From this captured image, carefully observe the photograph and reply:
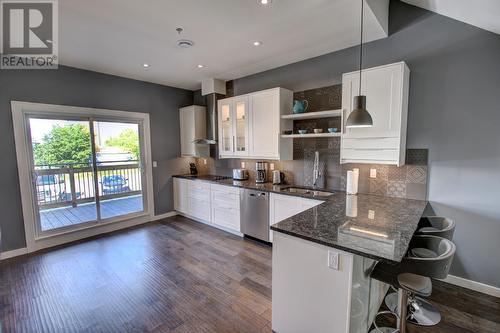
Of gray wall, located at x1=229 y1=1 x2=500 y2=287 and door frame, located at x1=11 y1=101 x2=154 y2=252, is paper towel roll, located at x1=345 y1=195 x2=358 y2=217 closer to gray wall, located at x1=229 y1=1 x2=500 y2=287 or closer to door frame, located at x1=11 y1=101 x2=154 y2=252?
gray wall, located at x1=229 y1=1 x2=500 y2=287

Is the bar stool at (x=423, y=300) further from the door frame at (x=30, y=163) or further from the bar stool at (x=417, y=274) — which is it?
the door frame at (x=30, y=163)

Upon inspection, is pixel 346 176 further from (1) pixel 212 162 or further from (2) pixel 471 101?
(1) pixel 212 162

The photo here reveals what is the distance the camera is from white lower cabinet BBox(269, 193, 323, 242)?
2.99m

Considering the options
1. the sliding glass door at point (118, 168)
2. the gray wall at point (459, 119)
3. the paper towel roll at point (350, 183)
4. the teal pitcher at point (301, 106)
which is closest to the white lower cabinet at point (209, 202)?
the sliding glass door at point (118, 168)

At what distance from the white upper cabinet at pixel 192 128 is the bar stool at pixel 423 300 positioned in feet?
13.0

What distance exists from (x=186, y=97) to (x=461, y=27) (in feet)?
15.4

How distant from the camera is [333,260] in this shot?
1.50 metres

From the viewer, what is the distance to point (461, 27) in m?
2.31

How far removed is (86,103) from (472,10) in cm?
509

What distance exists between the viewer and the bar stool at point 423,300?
6.11 ft

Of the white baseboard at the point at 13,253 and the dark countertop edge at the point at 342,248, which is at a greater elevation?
the dark countertop edge at the point at 342,248

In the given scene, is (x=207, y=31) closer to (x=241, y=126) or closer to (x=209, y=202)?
(x=241, y=126)

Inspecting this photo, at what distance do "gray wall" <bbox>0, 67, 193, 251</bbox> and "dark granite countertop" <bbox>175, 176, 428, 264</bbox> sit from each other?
3715 mm

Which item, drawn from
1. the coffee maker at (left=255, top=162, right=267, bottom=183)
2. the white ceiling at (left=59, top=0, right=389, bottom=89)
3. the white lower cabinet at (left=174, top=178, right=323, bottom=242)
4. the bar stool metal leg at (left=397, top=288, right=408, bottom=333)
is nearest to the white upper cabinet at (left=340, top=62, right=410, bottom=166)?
the white ceiling at (left=59, top=0, right=389, bottom=89)
